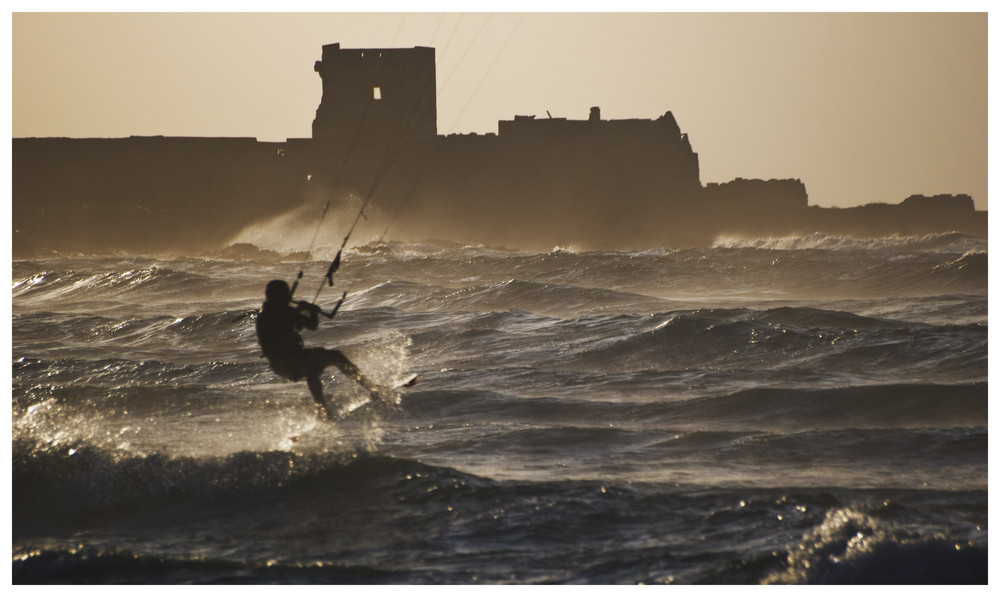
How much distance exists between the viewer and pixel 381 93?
44.7m

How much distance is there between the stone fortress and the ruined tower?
2.69 ft

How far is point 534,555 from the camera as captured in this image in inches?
244

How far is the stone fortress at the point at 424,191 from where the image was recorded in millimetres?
47656

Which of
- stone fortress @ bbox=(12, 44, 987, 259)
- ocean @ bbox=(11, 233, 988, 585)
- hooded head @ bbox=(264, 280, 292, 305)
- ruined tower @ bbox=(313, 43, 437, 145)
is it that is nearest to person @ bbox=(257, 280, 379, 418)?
hooded head @ bbox=(264, 280, 292, 305)

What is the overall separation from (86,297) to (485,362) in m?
17.0

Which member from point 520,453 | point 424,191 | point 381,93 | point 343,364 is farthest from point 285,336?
point 424,191

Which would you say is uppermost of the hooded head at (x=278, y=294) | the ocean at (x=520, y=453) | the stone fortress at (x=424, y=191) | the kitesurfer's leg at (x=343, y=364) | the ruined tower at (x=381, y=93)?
the ruined tower at (x=381, y=93)

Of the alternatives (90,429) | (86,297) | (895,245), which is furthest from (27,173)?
(90,429)

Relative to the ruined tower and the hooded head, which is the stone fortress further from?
the hooded head

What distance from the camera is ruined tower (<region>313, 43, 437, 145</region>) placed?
145 ft

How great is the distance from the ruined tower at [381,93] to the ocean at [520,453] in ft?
86.9

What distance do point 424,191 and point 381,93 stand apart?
5893 mm

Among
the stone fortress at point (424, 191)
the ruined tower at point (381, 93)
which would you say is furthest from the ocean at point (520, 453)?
the stone fortress at point (424, 191)

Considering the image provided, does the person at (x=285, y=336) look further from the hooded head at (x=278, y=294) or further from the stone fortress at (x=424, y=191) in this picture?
the stone fortress at (x=424, y=191)
